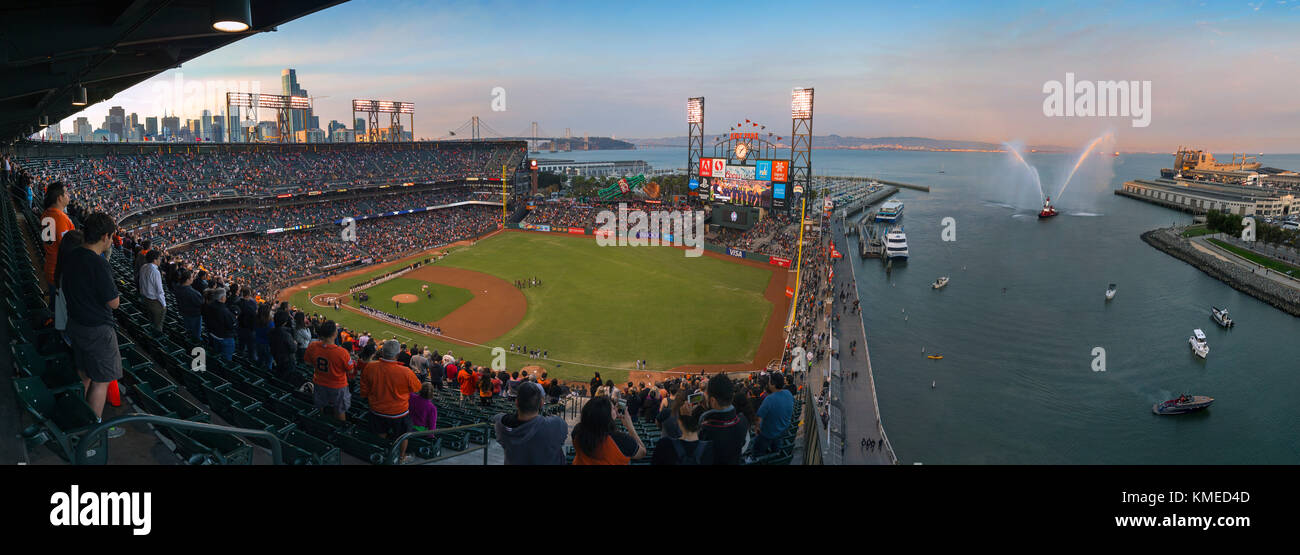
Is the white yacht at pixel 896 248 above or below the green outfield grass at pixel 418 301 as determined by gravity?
above

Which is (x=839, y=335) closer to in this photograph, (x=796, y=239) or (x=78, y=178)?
(x=796, y=239)

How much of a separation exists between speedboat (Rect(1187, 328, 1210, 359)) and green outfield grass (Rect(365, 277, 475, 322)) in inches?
1733

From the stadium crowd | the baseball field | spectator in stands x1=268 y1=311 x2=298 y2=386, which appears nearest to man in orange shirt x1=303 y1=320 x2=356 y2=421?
spectator in stands x1=268 y1=311 x2=298 y2=386

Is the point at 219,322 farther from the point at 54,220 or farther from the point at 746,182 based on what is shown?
the point at 746,182

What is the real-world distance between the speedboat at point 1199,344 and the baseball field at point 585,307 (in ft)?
75.8

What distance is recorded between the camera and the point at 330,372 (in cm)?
766

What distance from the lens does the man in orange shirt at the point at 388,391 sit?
7.05 m

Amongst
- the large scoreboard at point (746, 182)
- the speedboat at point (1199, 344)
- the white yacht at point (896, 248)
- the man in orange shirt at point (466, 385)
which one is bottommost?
the speedboat at point (1199, 344)

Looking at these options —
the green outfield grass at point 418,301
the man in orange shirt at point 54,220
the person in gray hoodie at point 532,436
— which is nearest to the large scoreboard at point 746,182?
the green outfield grass at point 418,301

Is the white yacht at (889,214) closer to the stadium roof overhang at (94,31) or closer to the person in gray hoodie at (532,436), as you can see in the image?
the stadium roof overhang at (94,31)

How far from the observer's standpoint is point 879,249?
63406 mm
